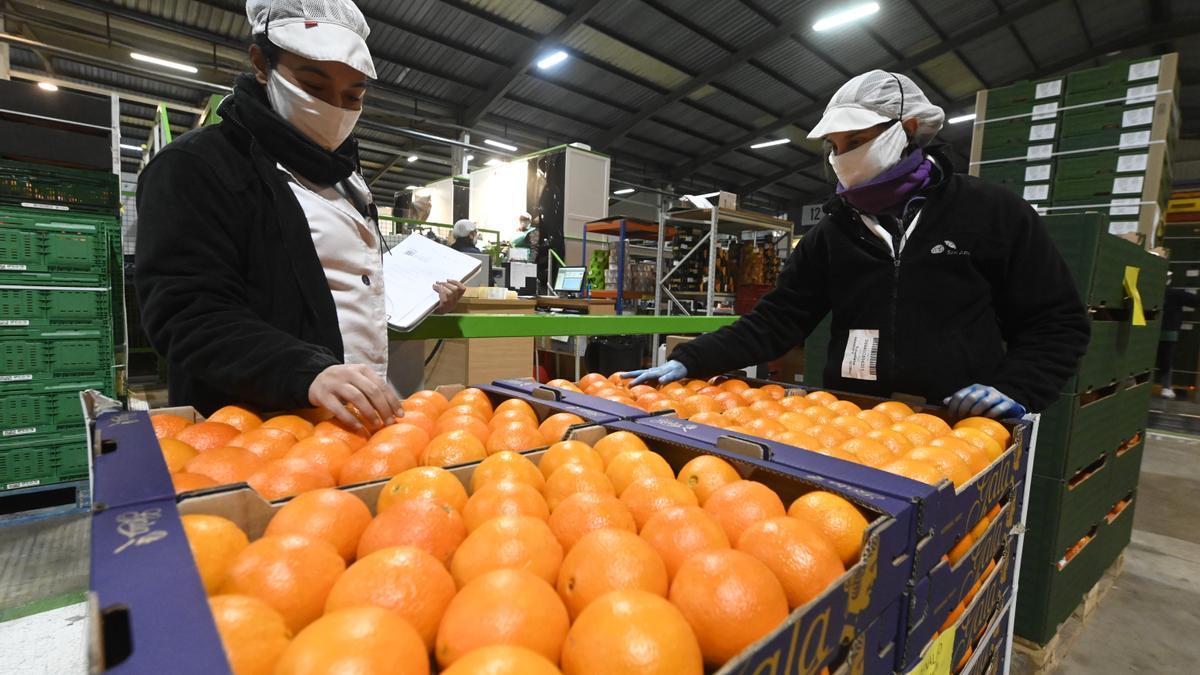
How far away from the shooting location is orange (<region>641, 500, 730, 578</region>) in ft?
2.35

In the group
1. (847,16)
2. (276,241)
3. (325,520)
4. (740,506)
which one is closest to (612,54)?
(847,16)

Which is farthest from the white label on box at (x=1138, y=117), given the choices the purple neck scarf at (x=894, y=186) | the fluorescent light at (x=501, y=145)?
the fluorescent light at (x=501, y=145)

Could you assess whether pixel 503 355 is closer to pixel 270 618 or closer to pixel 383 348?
pixel 383 348

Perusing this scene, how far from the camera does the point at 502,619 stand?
0.54 meters

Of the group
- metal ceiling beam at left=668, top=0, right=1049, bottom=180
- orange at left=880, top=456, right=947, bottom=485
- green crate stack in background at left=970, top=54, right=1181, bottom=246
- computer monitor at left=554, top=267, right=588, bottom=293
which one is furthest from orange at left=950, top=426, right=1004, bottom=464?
metal ceiling beam at left=668, top=0, right=1049, bottom=180

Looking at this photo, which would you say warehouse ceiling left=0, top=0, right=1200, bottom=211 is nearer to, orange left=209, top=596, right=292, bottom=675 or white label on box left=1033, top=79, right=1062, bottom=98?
white label on box left=1033, top=79, right=1062, bottom=98

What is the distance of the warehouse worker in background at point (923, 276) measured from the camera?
1.82 meters

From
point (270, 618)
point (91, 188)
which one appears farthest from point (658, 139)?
point (270, 618)

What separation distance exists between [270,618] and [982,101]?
646 cm

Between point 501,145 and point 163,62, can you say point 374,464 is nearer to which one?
point 163,62

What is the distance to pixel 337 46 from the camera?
1468mm

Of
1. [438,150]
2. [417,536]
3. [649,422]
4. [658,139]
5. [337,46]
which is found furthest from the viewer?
[658,139]

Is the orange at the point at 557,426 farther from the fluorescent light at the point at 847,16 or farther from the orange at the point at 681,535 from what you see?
the fluorescent light at the point at 847,16

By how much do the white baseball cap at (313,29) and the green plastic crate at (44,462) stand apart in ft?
12.3
